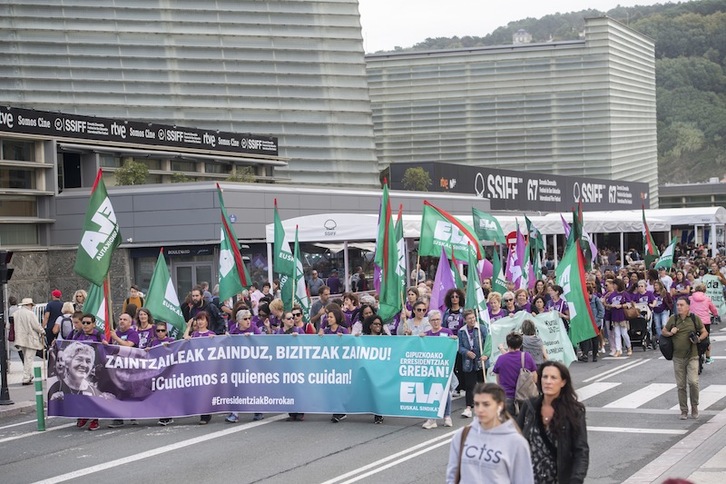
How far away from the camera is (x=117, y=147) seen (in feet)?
134

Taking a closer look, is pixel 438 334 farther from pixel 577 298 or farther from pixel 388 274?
pixel 577 298

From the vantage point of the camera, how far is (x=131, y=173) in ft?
126

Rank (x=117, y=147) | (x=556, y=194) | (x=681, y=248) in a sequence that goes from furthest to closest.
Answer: (x=556, y=194)
(x=681, y=248)
(x=117, y=147)

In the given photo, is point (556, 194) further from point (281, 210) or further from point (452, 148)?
point (452, 148)

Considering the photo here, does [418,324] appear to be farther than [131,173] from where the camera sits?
No

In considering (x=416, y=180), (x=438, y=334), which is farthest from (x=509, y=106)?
(x=438, y=334)

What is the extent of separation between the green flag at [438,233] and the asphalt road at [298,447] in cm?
481

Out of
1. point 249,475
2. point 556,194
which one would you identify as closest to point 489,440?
point 249,475

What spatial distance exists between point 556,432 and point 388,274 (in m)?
10.2

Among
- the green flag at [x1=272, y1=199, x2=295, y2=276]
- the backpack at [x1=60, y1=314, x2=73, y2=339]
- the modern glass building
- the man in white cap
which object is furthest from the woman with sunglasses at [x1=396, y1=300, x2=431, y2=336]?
the modern glass building

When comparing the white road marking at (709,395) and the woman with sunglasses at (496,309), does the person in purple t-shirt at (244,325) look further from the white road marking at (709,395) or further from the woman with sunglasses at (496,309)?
the white road marking at (709,395)

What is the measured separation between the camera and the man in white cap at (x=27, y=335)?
20.5m

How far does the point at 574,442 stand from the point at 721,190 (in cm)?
9838

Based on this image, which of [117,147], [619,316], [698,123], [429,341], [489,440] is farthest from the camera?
[698,123]
